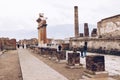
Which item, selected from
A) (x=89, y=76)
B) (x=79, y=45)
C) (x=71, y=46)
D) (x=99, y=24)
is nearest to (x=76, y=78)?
(x=89, y=76)

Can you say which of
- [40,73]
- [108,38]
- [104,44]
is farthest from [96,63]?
[104,44]

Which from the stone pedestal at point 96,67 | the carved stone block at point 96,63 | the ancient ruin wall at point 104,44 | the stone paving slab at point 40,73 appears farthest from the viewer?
the ancient ruin wall at point 104,44

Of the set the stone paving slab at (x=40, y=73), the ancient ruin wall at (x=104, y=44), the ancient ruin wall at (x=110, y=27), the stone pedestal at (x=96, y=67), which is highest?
the ancient ruin wall at (x=110, y=27)

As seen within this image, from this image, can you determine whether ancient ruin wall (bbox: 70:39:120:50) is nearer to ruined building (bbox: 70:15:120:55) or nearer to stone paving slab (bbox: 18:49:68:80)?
ruined building (bbox: 70:15:120:55)

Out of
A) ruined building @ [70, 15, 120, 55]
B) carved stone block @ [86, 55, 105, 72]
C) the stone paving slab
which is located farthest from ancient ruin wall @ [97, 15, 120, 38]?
carved stone block @ [86, 55, 105, 72]

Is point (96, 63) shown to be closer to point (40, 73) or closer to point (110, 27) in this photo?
point (40, 73)

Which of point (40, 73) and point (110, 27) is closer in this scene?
point (40, 73)

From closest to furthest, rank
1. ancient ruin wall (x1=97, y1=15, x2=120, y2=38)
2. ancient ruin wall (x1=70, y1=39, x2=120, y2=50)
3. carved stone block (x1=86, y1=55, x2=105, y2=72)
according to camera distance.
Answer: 1. carved stone block (x1=86, y1=55, x2=105, y2=72)
2. ancient ruin wall (x1=70, y1=39, x2=120, y2=50)
3. ancient ruin wall (x1=97, y1=15, x2=120, y2=38)

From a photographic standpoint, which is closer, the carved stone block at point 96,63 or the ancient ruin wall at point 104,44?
the carved stone block at point 96,63

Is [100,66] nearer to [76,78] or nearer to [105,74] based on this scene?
[105,74]

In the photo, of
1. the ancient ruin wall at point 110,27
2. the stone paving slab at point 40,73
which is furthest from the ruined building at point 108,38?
the stone paving slab at point 40,73

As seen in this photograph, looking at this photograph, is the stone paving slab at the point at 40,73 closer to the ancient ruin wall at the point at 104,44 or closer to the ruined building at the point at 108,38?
the ancient ruin wall at the point at 104,44

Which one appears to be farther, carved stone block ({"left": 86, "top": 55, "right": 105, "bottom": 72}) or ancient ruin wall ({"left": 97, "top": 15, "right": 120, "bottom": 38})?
ancient ruin wall ({"left": 97, "top": 15, "right": 120, "bottom": 38})

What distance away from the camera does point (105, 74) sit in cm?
939
